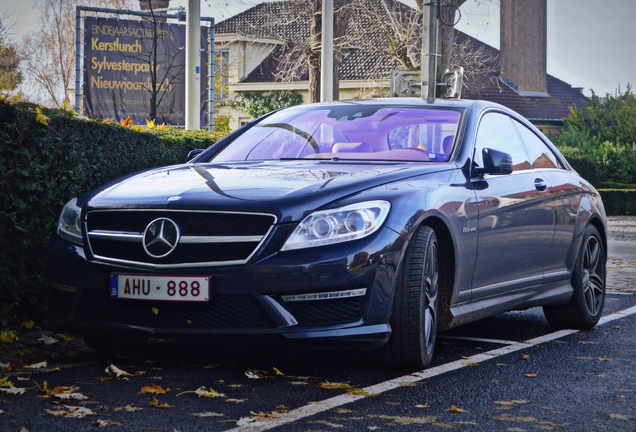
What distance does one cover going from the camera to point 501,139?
7.39 m

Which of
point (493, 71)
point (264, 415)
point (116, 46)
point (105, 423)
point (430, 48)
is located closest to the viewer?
point (105, 423)

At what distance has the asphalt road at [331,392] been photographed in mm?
4637

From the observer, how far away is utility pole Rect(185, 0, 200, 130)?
54.3 feet

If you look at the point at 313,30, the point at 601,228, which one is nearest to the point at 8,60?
the point at 313,30

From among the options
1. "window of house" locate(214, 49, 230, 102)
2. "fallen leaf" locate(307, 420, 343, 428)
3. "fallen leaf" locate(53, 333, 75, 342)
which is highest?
"window of house" locate(214, 49, 230, 102)

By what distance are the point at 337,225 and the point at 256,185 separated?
575 millimetres

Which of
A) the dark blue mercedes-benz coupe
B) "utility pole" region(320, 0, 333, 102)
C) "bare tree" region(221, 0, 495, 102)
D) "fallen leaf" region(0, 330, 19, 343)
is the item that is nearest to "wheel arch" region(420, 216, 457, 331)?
the dark blue mercedes-benz coupe

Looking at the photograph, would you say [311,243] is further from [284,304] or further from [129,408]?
[129,408]

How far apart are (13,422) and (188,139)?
5.06 meters

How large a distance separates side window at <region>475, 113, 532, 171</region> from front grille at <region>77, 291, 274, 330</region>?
218 centimetres

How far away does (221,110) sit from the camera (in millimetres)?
56938

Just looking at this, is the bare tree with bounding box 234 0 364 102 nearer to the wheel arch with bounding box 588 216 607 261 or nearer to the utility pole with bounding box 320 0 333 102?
the utility pole with bounding box 320 0 333 102

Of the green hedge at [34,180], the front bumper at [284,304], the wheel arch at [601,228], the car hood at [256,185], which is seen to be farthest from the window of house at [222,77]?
the front bumper at [284,304]

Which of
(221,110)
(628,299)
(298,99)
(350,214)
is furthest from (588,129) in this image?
(350,214)
